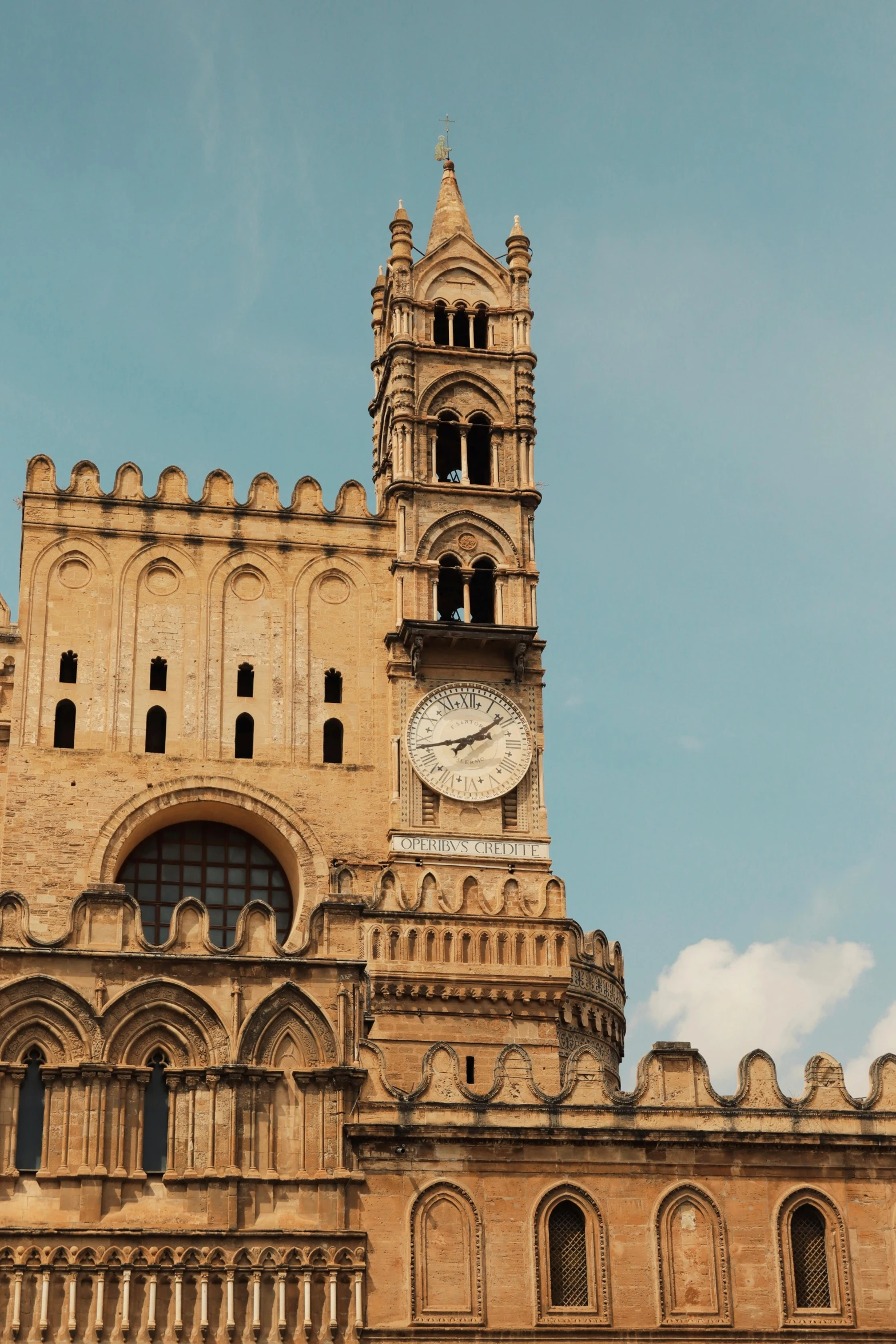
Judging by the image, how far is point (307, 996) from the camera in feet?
128

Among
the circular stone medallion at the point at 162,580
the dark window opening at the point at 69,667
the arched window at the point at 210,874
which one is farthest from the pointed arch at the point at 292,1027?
the circular stone medallion at the point at 162,580

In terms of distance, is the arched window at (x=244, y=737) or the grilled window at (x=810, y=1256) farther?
the arched window at (x=244, y=737)

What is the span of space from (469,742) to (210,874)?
7.01 m

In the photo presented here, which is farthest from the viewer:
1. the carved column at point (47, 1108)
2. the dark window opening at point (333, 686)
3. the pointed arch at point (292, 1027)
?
the dark window opening at point (333, 686)

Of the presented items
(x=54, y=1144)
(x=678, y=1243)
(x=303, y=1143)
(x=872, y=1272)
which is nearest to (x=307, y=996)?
(x=303, y=1143)

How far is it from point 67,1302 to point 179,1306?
6.32 feet

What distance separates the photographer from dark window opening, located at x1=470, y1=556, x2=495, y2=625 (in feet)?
173

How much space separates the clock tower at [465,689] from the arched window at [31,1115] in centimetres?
940

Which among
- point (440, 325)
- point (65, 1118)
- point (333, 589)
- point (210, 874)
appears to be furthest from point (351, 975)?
point (440, 325)

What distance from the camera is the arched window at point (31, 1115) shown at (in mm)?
37281

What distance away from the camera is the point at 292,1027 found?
38.8m

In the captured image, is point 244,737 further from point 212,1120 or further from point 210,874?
point 212,1120

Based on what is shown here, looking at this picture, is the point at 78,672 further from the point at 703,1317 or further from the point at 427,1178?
the point at 703,1317

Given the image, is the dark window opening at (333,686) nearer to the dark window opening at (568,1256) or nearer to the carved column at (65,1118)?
the carved column at (65,1118)
